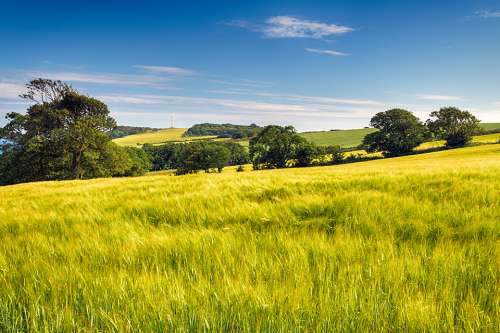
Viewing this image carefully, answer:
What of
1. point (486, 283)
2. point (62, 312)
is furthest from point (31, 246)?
point (486, 283)

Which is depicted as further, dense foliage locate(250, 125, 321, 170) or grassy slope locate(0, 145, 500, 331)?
dense foliage locate(250, 125, 321, 170)

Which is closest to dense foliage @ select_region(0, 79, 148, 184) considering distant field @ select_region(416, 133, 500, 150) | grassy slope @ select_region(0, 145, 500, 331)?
grassy slope @ select_region(0, 145, 500, 331)

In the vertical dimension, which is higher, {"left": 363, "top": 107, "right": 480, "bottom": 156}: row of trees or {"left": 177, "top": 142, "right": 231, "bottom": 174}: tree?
{"left": 363, "top": 107, "right": 480, "bottom": 156}: row of trees

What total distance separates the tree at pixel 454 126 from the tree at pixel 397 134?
4.64 m

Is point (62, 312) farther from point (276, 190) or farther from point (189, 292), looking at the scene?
point (276, 190)

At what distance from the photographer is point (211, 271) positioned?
1876mm

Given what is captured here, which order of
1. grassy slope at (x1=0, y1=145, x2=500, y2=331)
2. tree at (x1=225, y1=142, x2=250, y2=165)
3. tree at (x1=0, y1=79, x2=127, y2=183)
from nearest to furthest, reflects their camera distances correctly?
grassy slope at (x1=0, y1=145, x2=500, y2=331), tree at (x1=0, y1=79, x2=127, y2=183), tree at (x1=225, y1=142, x2=250, y2=165)

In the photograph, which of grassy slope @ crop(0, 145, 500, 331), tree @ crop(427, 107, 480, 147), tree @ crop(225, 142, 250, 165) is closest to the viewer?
grassy slope @ crop(0, 145, 500, 331)

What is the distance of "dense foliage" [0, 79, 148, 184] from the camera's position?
4206cm

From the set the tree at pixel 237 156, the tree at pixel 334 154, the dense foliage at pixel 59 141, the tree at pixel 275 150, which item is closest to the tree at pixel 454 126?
the tree at pixel 334 154

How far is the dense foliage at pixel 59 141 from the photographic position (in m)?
42.1

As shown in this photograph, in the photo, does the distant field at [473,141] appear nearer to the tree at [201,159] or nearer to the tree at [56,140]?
the tree at [201,159]

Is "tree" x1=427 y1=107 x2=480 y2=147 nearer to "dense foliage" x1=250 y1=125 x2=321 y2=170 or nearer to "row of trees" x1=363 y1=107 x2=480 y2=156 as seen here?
"row of trees" x1=363 y1=107 x2=480 y2=156

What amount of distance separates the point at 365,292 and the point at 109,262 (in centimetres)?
172
